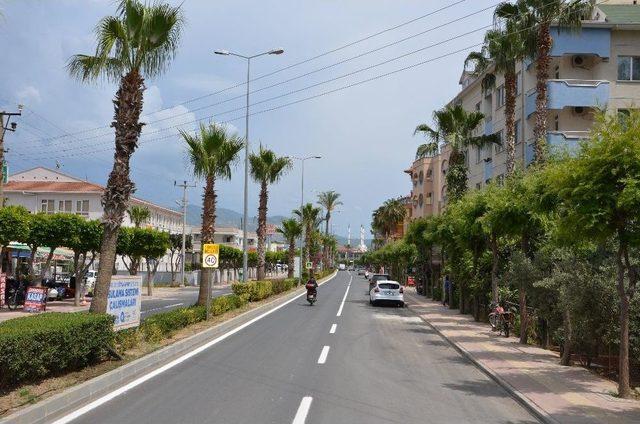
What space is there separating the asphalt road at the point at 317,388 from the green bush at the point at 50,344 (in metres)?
1.20

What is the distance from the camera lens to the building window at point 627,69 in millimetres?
35438

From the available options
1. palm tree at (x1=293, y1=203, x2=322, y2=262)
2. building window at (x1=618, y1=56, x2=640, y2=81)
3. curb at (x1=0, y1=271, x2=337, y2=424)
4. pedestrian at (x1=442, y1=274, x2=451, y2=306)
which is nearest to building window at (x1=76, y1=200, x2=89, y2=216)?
palm tree at (x1=293, y1=203, x2=322, y2=262)

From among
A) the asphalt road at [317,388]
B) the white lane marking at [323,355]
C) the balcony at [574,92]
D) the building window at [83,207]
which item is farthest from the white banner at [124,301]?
the building window at [83,207]

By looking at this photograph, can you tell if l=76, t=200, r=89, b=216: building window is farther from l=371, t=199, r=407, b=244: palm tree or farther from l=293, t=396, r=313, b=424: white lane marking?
l=293, t=396, r=313, b=424: white lane marking

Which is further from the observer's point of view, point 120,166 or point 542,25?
point 542,25

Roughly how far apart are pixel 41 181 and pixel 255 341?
7127 centimetres

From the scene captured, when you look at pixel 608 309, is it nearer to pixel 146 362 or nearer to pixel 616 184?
pixel 616 184

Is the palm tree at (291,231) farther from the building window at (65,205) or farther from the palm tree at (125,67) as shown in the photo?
the palm tree at (125,67)

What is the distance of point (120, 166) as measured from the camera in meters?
14.4

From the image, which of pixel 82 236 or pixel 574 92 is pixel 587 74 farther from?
pixel 82 236

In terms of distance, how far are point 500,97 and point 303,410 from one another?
38.7 m

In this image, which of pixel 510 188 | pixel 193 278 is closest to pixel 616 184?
pixel 510 188

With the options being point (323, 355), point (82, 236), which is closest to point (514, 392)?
point (323, 355)

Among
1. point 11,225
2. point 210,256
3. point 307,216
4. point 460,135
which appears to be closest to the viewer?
point 210,256
